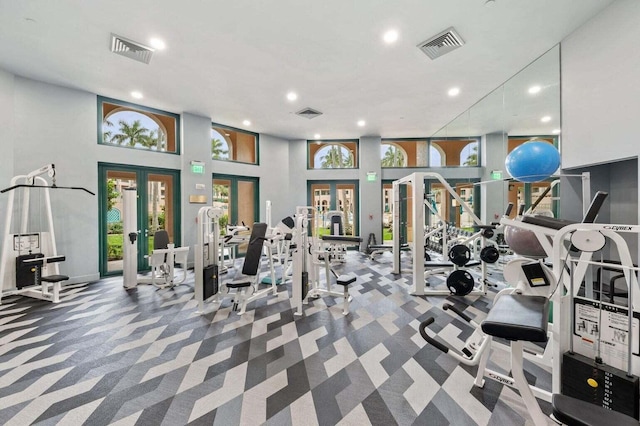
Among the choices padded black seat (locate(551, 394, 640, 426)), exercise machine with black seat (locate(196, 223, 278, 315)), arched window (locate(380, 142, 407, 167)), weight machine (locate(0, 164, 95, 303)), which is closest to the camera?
padded black seat (locate(551, 394, 640, 426))

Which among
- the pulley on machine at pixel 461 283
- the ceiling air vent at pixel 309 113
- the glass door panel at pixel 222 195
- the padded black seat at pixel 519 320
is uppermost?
the ceiling air vent at pixel 309 113

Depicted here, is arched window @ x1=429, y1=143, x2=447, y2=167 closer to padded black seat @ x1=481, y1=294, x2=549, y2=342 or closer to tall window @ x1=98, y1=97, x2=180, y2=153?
padded black seat @ x1=481, y1=294, x2=549, y2=342

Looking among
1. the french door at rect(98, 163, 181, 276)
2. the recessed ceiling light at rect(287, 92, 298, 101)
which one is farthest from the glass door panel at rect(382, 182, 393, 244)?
the french door at rect(98, 163, 181, 276)

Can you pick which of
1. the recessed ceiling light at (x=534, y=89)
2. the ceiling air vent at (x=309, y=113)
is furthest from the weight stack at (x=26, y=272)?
the recessed ceiling light at (x=534, y=89)

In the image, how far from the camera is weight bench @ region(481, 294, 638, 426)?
42.0 inches

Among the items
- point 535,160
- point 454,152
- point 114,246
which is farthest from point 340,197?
point 535,160

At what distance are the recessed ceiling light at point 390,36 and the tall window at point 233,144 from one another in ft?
15.5

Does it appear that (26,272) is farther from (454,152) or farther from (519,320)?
(454,152)

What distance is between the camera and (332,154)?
8.27 meters

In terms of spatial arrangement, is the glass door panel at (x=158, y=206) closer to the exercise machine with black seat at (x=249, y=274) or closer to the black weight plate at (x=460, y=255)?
the exercise machine with black seat at (x=249, y=274)

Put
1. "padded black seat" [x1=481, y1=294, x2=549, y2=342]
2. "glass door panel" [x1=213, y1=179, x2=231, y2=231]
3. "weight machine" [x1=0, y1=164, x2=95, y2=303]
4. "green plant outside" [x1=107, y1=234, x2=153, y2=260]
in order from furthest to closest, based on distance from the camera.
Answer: "glass door panel" [x1=213, y1=179, x2=231, y2=231] < "green plant outside" [x1=107, y1=234, x2=153, y2=260] < "weight machine" [x1=0, y1=164, x2=95, y2=303] < "padded black seat" [x1=481, y1=294, x2=549, y2=342]

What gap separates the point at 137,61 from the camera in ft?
12.5

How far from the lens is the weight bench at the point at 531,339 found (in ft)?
3.50

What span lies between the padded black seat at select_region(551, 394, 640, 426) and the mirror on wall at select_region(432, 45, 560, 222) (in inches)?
94.2
